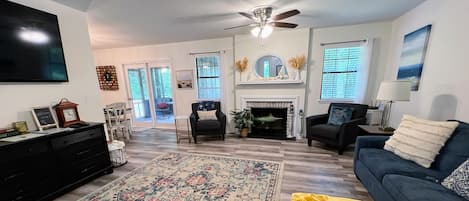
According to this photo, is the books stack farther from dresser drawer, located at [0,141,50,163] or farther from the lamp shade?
the lamp shade

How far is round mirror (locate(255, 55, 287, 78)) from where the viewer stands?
3861 millimetres

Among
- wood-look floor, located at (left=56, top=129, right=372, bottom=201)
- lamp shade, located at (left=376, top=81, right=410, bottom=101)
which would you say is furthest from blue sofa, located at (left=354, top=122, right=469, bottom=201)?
lamp shade, located at (left=376, top=81, right=410, bottom=101)

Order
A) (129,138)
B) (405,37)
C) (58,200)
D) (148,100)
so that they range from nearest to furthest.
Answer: (58,200) → (405,37) → (129,138) → (148,100)

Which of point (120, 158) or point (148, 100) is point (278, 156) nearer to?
point (120, 158)

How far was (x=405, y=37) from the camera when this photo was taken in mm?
2836

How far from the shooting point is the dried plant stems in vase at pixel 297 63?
3643 millimetres

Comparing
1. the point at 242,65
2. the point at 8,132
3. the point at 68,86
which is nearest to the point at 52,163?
the point at 8,132

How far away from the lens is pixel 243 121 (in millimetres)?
4004

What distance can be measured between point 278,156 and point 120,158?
2706 mm

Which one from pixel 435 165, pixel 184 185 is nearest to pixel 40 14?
pixel 184 185

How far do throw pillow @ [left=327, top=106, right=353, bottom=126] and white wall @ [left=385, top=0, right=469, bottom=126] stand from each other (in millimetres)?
795

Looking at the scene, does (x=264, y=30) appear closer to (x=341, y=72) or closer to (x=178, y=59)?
(x=341, y=72)

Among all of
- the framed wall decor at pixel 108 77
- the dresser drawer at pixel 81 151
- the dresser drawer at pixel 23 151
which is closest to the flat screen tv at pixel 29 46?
the dresser drawer at pixel 23 151

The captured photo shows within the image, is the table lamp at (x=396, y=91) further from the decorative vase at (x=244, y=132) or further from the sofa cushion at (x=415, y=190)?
the decorative vase at (x=244, y=132)
